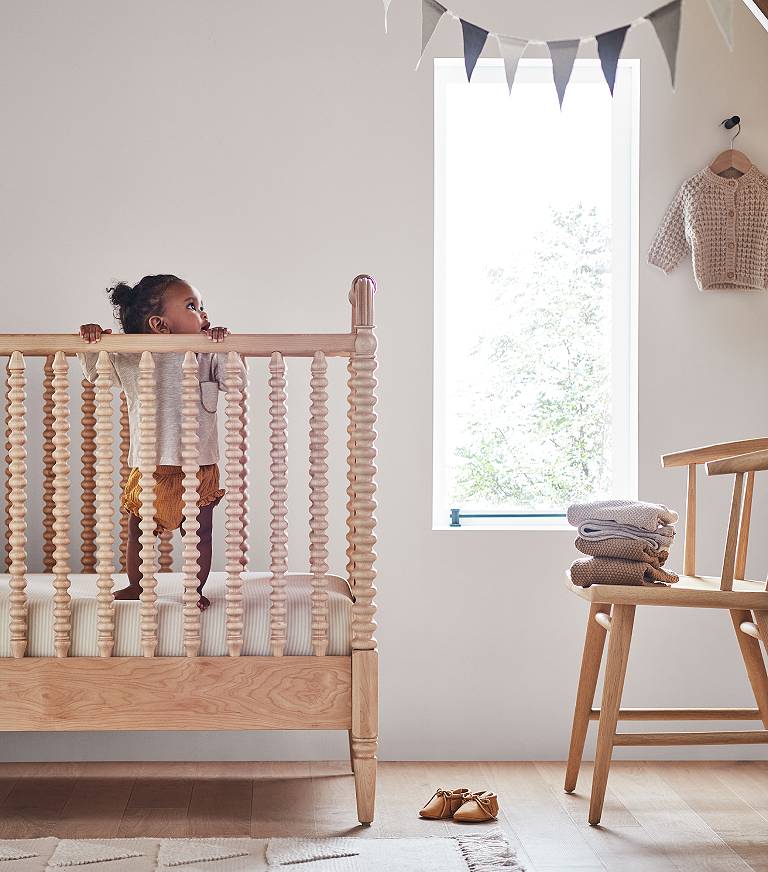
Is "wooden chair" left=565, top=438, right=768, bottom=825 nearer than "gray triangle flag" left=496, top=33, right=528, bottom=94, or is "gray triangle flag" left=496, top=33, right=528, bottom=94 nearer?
"wooden chair" left=565, top=438, right=768, bottom=825

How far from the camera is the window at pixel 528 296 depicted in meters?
2.75

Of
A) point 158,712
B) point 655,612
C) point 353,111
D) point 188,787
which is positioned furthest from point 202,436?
point 655,612

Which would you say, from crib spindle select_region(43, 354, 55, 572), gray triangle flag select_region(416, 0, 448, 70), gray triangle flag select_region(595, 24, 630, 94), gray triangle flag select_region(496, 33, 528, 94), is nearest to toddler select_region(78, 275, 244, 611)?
crib spindle select_region(43, 354, 55, 572)

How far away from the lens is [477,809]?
6.68 feet

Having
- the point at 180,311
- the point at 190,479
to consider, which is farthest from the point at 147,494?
the point at 180,311

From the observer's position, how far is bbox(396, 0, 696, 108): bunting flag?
1915mm

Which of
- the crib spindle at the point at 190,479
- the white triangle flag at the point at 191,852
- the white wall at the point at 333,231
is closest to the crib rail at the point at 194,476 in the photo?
the crib spindle at the point at 190,479

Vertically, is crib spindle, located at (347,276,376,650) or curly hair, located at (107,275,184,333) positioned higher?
curly hair, located at (107,275,184,333)

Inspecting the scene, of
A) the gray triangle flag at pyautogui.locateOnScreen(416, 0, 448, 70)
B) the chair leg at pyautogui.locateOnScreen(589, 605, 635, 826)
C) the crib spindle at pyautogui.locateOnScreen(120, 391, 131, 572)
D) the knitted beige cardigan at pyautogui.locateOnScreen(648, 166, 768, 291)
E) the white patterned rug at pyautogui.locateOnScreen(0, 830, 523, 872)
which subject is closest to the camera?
the white patterned rug at pyautogui.locateOnScreen(0, 830, 523, 872)

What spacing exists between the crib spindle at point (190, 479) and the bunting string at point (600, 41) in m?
0.86

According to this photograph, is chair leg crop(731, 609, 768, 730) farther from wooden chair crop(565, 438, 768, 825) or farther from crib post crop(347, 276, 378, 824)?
crib post crop(347, 276, 378, 824)

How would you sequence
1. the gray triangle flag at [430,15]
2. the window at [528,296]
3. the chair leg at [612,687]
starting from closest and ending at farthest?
the chair leg at [612,687]
the gray triangle flag at [430,15]
the window at [528,296]

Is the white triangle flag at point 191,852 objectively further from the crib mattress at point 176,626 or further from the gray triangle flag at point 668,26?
the gray triangle flag at point 668,26

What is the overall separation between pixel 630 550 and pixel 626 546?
0.01 m
